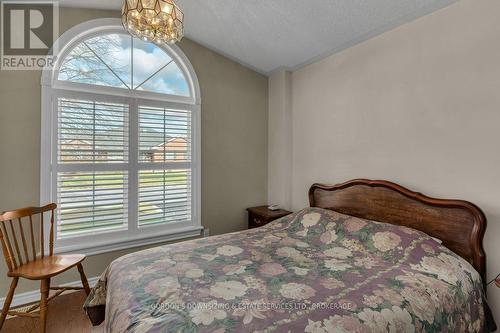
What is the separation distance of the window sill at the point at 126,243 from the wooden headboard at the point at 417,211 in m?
1.65

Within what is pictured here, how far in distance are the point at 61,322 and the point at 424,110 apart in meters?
3.49

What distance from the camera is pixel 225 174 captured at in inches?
131

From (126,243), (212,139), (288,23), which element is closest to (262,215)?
(212,139)

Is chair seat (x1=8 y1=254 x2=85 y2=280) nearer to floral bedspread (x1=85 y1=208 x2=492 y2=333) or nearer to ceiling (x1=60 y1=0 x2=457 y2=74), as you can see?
floral bedspread (x1=85 y1=208 x2=492 y2=333)

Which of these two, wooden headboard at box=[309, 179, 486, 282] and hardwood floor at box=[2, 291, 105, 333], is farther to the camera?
hardwood floor at box=[2, 291, 105, 333]

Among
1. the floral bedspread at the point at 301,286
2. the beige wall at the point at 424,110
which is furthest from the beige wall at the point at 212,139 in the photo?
the floral bedspread at the point at 301,286

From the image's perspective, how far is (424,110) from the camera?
2117mm

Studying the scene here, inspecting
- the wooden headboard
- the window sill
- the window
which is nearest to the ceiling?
the window

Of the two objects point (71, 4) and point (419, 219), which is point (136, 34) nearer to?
point (71, 4)

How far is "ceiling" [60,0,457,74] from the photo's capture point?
2.08 metres

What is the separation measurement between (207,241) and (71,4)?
8.54 ft

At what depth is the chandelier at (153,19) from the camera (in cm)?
147

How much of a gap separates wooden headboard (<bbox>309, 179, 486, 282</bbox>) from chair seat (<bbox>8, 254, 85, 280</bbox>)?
2474 mm

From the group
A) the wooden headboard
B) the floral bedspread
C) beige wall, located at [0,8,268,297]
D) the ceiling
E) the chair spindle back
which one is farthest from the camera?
beige wall, located at [0,8,268,297]
